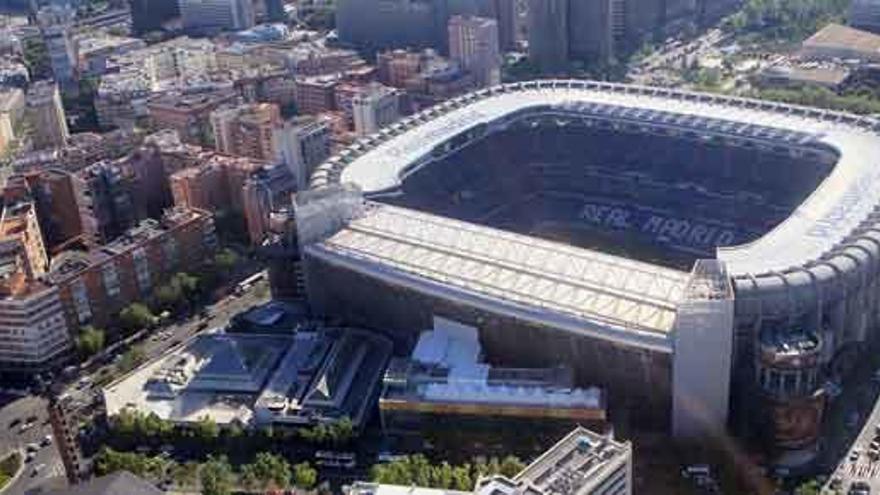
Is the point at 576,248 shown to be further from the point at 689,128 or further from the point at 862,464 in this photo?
the point at 862,464

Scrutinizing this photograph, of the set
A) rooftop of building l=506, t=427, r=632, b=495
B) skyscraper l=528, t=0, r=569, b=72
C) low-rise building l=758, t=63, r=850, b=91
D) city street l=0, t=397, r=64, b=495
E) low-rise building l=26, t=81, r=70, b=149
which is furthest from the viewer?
skyscraper l=528, t=0, r=569, b=72

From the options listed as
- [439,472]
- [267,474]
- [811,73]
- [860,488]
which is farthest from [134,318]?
[811,73]

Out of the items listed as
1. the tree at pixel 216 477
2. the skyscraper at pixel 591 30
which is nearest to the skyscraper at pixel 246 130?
the skyscraper at pixel 591 30

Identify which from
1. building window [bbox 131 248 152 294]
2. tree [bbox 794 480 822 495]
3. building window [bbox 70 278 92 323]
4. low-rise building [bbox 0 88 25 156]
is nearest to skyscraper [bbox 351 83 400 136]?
building window [bbox 131 248 152 294]

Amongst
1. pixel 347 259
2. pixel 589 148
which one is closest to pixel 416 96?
pixel 589 148

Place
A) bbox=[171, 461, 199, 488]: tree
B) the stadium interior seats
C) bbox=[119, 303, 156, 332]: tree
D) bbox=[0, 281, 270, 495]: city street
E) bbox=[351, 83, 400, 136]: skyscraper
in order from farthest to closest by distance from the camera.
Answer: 1. bbox=[351, 83, 400, 136]: skyscraper
2. the stadium interior seats
3. bbox=[119, 303, 156, 332]: tree
4. bbox=[0, 281, 270, 495]: city street
5. bbox=[171, 461, 199, 488]: tree

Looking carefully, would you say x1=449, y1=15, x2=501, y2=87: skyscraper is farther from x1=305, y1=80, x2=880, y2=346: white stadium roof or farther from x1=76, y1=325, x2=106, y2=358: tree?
x1=76, y1=325, x2=106, y2=358: tree

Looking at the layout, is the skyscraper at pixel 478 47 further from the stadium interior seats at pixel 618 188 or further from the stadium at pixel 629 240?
the stadium interior seats at pixel 618 188

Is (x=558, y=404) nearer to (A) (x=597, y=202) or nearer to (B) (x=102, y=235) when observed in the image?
(A) (x=597, y=202)
